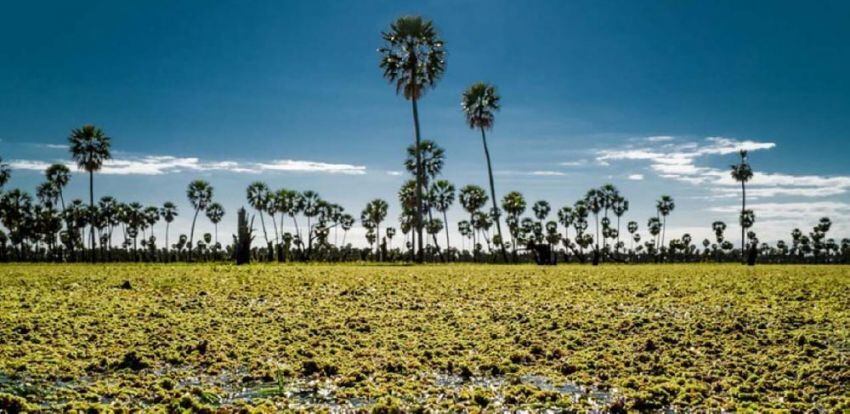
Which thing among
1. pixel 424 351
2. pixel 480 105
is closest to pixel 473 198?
pixel 480 105

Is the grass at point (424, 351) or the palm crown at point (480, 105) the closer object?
the grass at point (424, 351)

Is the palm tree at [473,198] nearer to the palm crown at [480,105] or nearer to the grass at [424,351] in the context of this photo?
the palm crown at [480,105]

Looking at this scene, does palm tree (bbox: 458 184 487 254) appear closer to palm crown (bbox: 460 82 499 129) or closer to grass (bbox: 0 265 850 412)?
palm crown (bbox: 460 82 499 129)

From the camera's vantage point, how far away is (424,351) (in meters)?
9.30

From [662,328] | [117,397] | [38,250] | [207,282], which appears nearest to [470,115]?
[207,282]

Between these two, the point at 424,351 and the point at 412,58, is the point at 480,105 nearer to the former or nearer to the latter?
the point at 412,58

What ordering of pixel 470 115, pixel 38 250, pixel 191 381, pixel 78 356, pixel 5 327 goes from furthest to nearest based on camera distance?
pixel 38 250 < pixel 470 115 < pixel 5 327 < pixel 78 356 < pixel 191 381

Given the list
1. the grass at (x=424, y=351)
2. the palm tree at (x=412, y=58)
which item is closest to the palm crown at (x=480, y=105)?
the palm tree at (x=412, y=58)

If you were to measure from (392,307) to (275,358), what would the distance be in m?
4.75

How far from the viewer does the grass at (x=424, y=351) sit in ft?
23.0

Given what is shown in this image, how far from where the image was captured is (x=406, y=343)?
9859mm

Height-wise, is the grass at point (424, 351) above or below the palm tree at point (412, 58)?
below

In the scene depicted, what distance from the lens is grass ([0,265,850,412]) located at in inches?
276

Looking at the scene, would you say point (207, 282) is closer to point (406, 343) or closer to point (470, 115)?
point (406, 343)
